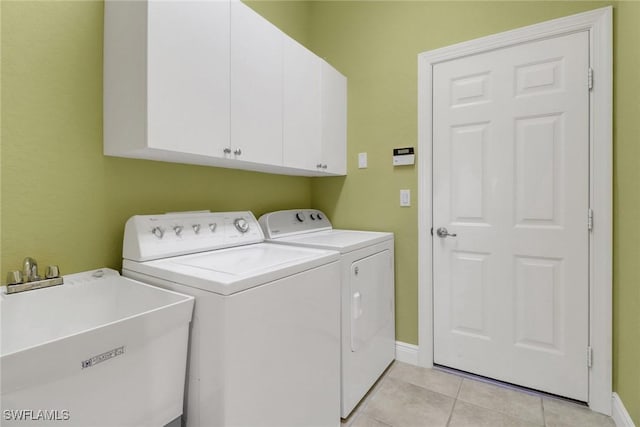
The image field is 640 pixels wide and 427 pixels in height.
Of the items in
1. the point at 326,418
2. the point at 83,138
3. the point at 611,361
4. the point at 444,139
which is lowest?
the point at 326,418

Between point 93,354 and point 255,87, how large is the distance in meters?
1.36

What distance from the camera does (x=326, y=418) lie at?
1.44 meters

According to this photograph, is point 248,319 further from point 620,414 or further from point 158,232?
point 620,414

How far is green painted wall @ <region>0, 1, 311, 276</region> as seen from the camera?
113 centimetres

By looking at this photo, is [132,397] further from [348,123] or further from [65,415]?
[348,123]

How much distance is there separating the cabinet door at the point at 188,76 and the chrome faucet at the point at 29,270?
61 cm

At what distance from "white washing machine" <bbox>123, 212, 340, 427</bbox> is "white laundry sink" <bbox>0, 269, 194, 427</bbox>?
0.07m

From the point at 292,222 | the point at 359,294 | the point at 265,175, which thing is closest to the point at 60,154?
the point at 265,175

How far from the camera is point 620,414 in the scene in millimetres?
1532

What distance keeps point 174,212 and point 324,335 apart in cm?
99

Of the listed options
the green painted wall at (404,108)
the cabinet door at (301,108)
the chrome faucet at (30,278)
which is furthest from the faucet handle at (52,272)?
the green painted wall at (404,108)

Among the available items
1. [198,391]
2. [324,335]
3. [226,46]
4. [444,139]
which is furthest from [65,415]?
[444,139]

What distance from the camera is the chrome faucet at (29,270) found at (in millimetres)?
1109

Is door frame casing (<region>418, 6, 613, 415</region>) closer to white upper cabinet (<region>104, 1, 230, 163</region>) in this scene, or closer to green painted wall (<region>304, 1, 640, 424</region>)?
green painted wall (<region>304, 1, 640, 424</region>)
